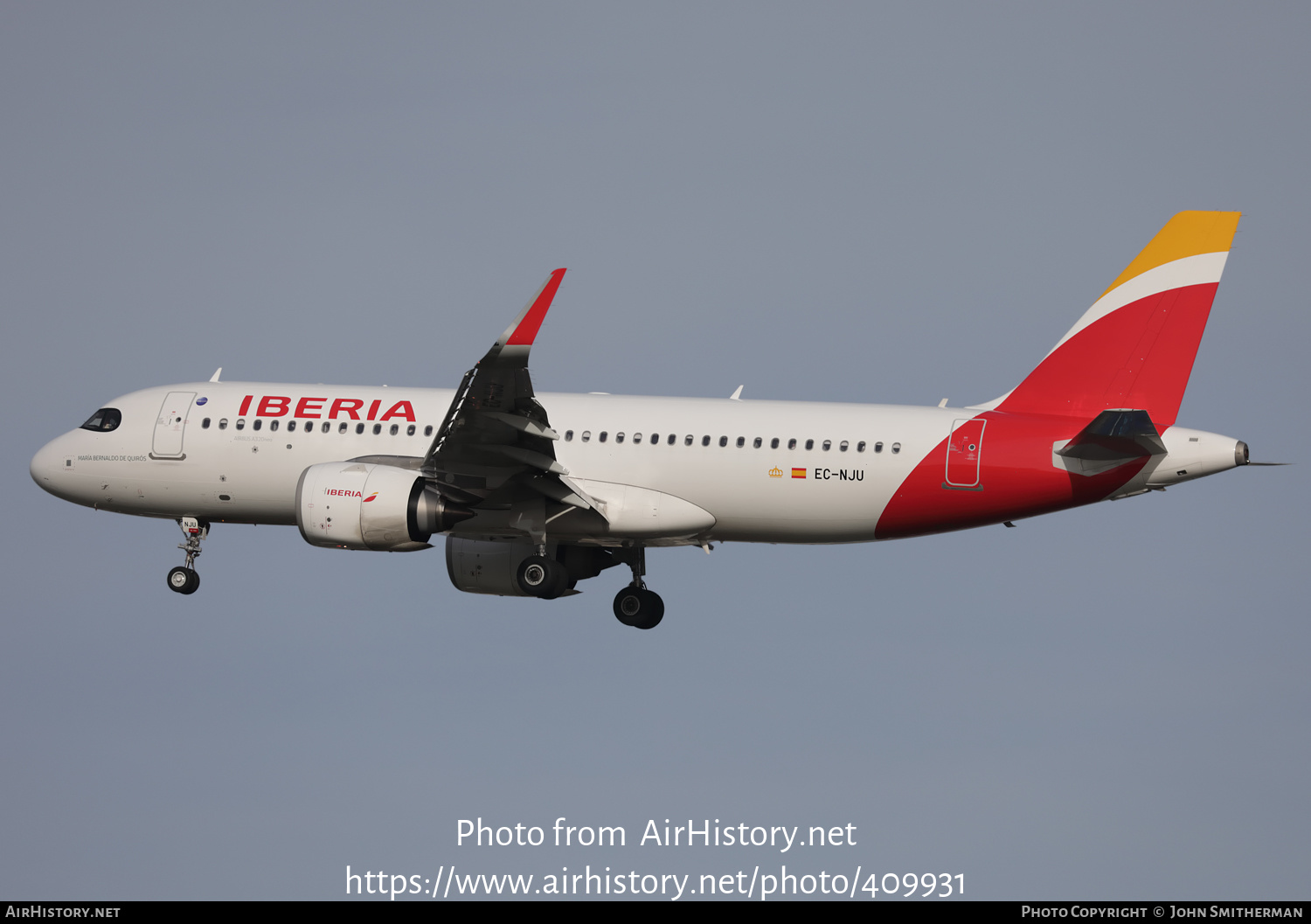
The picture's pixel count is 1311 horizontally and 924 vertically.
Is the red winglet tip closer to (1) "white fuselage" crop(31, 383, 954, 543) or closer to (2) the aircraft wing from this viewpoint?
(2) the aircraft wing

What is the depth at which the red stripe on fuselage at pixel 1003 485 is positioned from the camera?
33594 mm

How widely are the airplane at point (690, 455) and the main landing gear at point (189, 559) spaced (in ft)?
1.65

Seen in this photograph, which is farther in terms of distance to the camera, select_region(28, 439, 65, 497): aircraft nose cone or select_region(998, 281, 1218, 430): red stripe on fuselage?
select_region(28, 439, 65, 497): aircraft nose cone

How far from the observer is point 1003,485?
3397 centimetres

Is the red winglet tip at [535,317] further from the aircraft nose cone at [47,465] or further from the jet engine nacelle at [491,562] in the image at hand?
the aircraft nose cone at [47,465]

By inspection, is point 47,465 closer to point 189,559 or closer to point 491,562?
point 189,559

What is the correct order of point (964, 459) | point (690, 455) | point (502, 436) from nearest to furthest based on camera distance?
point (502, 436) → point (964, 459) → point (690, 455)

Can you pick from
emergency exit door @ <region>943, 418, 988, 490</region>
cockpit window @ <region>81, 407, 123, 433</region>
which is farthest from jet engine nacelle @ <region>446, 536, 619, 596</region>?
emergency exit door @ <region>943, 418, 988, 490</region>

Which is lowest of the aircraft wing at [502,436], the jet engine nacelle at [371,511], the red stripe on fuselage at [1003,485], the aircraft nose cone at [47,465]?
the jet engine nacelle at [371,511]

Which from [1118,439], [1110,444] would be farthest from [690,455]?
[1118,439]

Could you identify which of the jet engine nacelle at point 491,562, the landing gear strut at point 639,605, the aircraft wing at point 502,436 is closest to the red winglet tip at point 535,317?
the aircraft wing at point 502,436

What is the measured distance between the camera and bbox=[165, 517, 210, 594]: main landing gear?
129 ft

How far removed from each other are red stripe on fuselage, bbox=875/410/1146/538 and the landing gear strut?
7.52 m

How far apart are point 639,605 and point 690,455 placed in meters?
6.00
